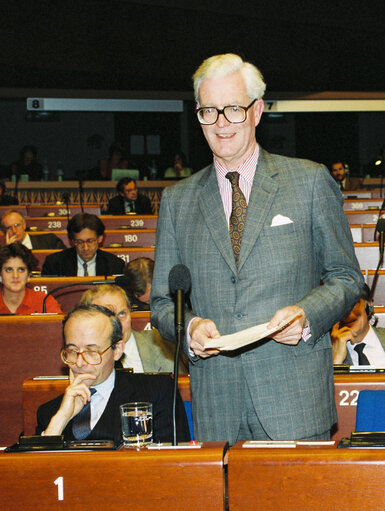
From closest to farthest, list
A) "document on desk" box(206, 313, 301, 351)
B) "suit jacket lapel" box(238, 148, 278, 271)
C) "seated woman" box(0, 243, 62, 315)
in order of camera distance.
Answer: "document on desk" box(206, 313, 301, 351) → "suit jacket lapel" box(238, 148, 278, 271) → "seated woman" box(0, 243, 62, 315)

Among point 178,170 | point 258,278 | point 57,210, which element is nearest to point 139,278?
point 258,278

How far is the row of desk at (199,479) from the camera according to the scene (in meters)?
1.26

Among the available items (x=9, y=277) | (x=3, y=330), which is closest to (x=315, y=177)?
(x=3, y=330)

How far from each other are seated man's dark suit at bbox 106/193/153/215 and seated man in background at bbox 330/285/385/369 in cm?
575

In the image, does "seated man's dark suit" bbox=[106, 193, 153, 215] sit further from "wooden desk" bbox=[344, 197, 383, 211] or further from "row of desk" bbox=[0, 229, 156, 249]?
"wooden desk" bbox=[344, 197, 383, 211]

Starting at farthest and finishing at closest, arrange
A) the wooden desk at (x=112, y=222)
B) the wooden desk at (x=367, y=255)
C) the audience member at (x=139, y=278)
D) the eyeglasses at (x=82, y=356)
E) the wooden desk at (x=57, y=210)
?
the wooden desk at (x=57, y=210), the wooden desk at (x=112, y=222), the wooden desk at (x=367, y=255), the audience member at (x=139, y=278), the eyeglasses at (x=82, y=356)

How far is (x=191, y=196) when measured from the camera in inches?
77.6

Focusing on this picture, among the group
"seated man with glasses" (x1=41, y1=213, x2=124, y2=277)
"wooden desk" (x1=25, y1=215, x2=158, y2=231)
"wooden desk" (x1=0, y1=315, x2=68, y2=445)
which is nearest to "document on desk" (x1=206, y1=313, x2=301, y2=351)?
"wooden desk" (x1=0, y1=315, x2=68, y2=445)

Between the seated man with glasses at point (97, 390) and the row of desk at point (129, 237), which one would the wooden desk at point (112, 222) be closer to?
the row of desk at point (129, 237)

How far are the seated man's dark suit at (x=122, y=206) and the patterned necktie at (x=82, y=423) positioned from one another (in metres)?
6.86

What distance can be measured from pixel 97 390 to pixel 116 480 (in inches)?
42.3

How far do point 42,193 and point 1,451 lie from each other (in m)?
10.1

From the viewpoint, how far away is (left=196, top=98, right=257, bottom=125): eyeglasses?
1.83m

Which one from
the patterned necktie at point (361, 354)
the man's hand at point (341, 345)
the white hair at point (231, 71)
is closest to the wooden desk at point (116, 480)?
the white hair at point (231, 71)
